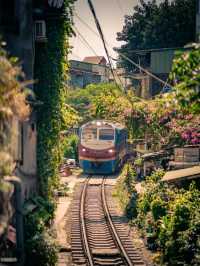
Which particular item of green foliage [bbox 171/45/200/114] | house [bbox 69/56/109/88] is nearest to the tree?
house [bbox 69/56/109/88]

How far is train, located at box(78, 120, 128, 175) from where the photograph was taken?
115 ft

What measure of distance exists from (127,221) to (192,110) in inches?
509

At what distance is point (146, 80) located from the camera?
175 feet

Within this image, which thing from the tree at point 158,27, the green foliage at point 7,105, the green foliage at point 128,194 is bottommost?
the green foliage at point 128,194

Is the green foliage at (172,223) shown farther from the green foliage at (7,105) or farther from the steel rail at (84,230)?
the green foliage at (7,105)

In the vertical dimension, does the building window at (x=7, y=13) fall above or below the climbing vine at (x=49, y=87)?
above

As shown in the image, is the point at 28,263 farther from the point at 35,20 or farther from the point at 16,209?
the point at 35,20

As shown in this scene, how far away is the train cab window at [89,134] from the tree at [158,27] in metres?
16.3

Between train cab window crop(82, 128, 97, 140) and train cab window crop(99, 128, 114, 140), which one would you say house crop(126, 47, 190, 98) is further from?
train cab window crop(82, 128, 97, 140)

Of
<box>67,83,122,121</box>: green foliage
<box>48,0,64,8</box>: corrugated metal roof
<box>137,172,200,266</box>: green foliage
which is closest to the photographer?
<box>137,172,200,266</box>: green foliage

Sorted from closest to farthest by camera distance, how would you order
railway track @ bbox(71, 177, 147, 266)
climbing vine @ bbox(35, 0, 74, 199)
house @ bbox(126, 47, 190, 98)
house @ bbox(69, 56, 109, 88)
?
railway track @ bbox(71, 177, 147, 266) → climbing vine @ bbox(35, 0, 74, 199) → house @ bbox(126, 47, 190, 98) → house @ bbox(69, 56, 109, 88)

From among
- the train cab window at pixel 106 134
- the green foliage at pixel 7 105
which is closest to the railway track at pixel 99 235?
the train cab window at pixel 106 134

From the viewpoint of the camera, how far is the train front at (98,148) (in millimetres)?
34938

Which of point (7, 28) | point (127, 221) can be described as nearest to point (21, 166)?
point (7, 28)
